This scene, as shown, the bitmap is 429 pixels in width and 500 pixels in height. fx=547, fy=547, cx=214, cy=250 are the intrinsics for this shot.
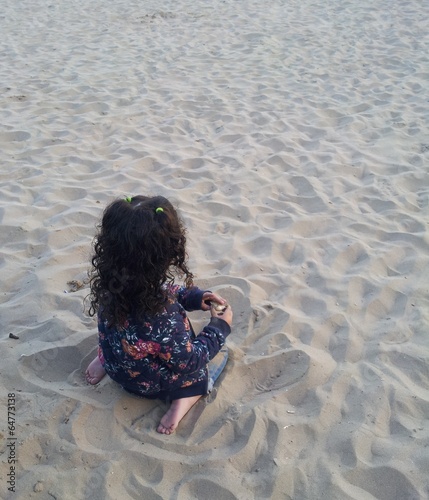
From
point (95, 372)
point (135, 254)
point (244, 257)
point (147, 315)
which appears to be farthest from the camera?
point (244, 257)

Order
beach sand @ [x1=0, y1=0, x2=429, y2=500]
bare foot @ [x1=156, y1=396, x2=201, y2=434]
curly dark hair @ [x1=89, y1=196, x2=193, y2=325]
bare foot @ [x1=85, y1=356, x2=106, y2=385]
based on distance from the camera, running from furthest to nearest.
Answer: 1. bare foot @ [x1=85, y1=356, x2=106, y2=385]
2. bare foot @ [x1=156, y1=396, x2=201, y2=434]
3. beach sand @ [x1=0, y1=0, x2=429, y2=500]
4. curly dark hair @ [x1=89, y1=196, x2=193, y2=325]

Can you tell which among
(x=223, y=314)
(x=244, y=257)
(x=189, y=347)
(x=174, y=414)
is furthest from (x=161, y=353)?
(x=244, y=257)

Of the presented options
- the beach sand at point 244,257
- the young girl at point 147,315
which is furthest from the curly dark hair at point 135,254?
the beach sand at point 244,257

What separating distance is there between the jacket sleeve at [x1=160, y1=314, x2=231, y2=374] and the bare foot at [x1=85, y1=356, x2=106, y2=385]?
1.30 feet

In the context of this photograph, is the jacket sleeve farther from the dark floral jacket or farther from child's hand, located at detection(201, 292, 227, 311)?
child's hand, located at detection(201, 292, 227, 311)

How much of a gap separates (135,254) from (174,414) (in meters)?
0.72

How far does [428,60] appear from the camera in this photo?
652 cm

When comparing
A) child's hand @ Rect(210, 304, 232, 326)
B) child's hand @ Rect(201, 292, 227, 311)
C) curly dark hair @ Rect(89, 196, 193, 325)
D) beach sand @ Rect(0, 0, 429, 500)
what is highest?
curly dark hair @ Rect(89, 196, 193, 325)

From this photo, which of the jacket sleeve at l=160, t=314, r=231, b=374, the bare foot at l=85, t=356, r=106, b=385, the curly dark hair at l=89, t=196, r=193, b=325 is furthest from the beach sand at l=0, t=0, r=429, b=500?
the curly dark hair at l=89, t=196, r=193, b=325

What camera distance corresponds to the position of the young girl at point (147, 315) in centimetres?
195

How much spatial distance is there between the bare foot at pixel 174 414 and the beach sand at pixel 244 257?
0.04m

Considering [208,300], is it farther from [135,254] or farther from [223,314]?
[135,254]

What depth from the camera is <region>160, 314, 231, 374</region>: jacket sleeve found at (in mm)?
2119

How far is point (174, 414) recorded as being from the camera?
2.22 metres
